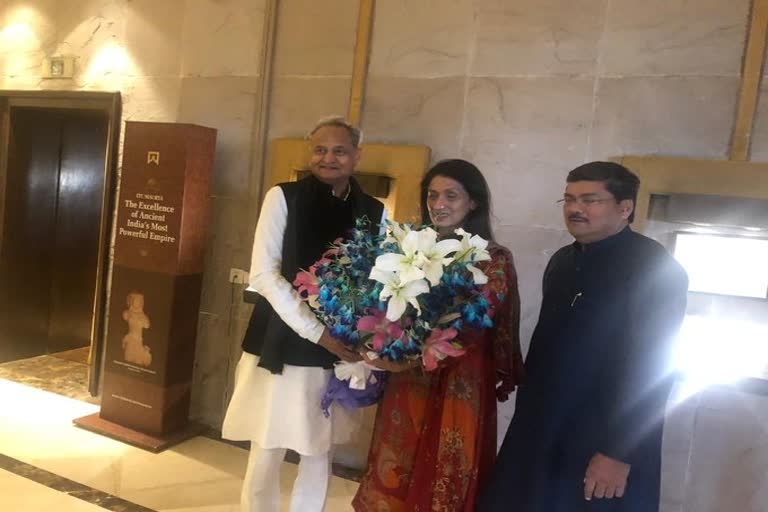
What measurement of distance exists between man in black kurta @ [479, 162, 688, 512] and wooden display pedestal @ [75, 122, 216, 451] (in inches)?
84.3

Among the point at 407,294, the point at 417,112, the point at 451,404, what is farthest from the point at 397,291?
the point at 417,112

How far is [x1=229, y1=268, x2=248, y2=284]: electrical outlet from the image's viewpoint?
11.0ft

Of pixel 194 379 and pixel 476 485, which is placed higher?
pixel 476 485

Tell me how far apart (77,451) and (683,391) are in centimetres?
300

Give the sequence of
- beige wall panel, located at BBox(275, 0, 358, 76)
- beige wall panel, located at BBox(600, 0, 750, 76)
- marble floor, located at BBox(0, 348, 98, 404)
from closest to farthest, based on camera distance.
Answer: beige wall panel, located at BBox(600, 0, 750, 76), beige wall panel, located at BBox(275, 0, 358, 76), marble floor, located at BBox(0, 348, 98, 404)

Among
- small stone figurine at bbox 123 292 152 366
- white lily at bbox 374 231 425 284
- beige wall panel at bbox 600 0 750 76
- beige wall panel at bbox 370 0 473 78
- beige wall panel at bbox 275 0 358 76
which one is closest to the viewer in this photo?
white lily at bbox 374 231 425 284

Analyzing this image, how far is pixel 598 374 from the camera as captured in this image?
1553 millimetres

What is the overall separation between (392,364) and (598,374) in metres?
0.56

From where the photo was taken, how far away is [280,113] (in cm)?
328

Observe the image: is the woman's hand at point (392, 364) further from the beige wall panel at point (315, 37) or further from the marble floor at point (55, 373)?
the marble floor at point (55, 373)

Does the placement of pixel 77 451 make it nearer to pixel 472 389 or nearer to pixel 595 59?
pixel 472 389

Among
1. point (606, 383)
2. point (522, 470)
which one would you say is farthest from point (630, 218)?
point (522, 470)

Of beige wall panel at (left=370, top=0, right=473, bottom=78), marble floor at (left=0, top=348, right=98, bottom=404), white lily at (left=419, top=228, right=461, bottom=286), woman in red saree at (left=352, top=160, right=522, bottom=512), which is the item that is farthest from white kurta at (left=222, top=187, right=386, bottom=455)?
marble floor at (left=0, top=348, right=98, bottom=404)

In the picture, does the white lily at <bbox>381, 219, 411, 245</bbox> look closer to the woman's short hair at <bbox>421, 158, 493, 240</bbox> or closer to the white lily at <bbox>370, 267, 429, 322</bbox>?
the white lily at <bbox>370, 267, 429, 322</bbox>
